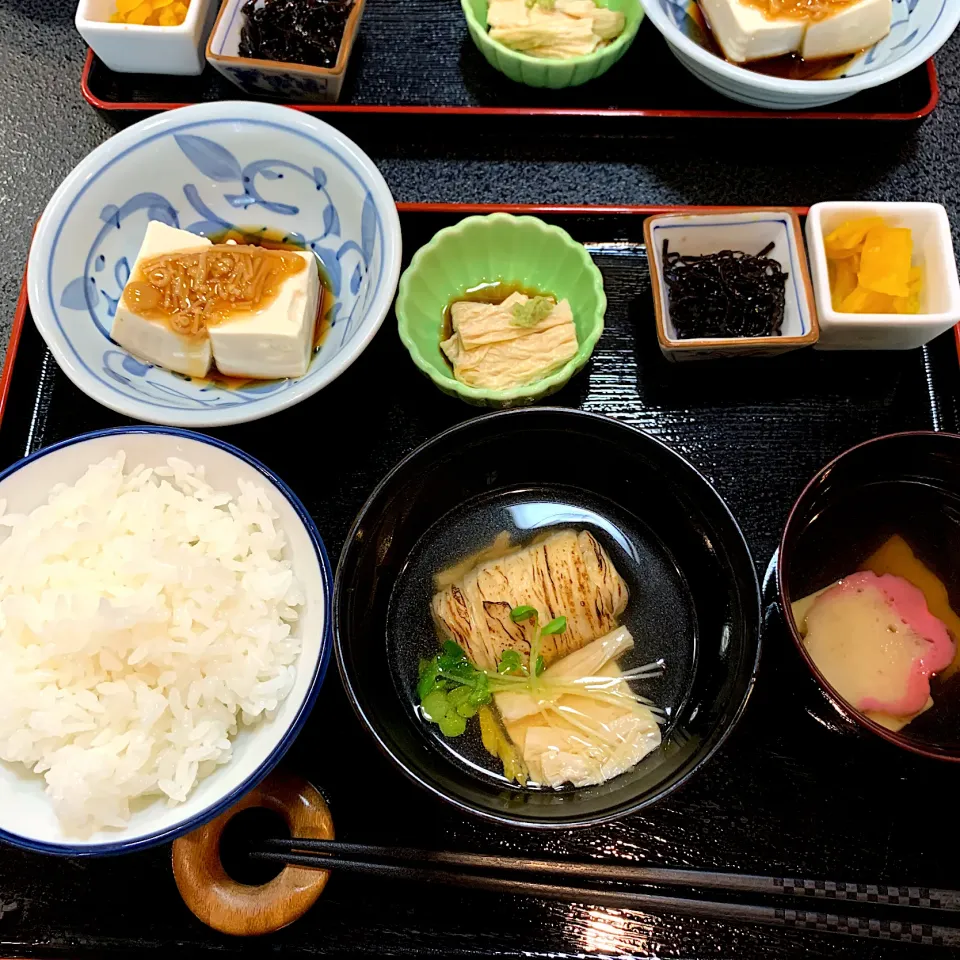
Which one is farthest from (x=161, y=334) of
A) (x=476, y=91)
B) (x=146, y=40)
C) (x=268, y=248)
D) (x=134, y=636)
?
(x=476, y=91)

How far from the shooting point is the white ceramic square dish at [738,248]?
5.65 feet

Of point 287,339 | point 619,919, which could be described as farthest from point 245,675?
point 619,919

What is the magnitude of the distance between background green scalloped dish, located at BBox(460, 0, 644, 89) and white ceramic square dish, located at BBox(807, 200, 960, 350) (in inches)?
25.6

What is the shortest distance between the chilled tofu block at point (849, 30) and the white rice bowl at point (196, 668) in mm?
1667

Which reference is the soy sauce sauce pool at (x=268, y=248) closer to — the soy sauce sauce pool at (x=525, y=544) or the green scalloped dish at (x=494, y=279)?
the green scalloped dish at (x=494, y=279)

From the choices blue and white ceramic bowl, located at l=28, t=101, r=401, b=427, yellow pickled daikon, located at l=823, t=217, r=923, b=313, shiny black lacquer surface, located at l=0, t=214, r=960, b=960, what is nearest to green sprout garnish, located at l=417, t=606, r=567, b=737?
shiny black lacquer surface, located at l=0, t=214, r=960, b=960

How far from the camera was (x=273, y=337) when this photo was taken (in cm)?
173

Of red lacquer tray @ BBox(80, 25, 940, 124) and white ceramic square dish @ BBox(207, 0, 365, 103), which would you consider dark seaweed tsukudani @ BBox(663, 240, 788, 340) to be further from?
white ceramic square dish @ BBox(207, 0, 365, 103)

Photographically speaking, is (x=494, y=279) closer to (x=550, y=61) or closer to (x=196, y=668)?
(x=550, y=61)

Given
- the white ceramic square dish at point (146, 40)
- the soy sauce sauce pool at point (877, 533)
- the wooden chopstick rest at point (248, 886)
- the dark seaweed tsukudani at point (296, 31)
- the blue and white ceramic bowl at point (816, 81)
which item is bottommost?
the wooden chopstick rest at point (248, 886)

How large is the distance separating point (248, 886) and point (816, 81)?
2149mm

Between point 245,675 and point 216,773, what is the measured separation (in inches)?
7.0

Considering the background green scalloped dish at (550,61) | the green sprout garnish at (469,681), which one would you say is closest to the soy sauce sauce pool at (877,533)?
the green sprout garnish at (469,681)

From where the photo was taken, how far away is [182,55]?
2.08m
